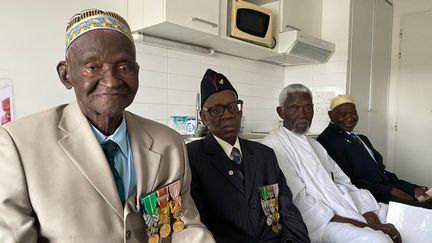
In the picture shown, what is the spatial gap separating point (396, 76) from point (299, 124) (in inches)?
92.1

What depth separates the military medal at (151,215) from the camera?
30.8 inches

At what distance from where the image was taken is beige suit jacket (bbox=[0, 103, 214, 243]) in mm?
629

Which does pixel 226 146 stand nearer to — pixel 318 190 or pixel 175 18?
pixel 318 190

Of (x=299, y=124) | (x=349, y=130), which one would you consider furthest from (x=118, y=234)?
(x=349, y=130)

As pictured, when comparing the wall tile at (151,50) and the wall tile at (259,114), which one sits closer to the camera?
the wall tile at (151,50)

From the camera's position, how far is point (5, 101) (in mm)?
1474

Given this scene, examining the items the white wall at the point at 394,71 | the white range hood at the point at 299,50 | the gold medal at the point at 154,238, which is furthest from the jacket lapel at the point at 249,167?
the white wall at the point at 394,71

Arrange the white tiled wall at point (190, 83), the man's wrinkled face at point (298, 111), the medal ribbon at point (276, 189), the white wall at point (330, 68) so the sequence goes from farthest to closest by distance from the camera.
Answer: the white wall at point (330, 68), the white tiled wall at point (190, 83), the man's wrinkled face at point (298, 111), the medal ribbon at point (276, 189)

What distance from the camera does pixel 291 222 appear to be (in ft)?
4.14

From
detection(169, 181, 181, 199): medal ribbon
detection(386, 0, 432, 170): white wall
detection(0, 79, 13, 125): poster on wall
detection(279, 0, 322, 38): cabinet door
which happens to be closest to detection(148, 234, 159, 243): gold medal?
detection(169, 181, 181, 199): medal ribbon

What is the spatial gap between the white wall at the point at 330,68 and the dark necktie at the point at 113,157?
96.1 inches

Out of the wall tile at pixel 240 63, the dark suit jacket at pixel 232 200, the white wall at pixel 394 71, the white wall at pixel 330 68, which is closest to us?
the dark suit jacket at pixel 232 200

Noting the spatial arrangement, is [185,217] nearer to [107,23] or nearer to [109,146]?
[109,146]

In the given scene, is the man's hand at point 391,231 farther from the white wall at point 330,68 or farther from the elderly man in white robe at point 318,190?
the white wall at point 330,68
